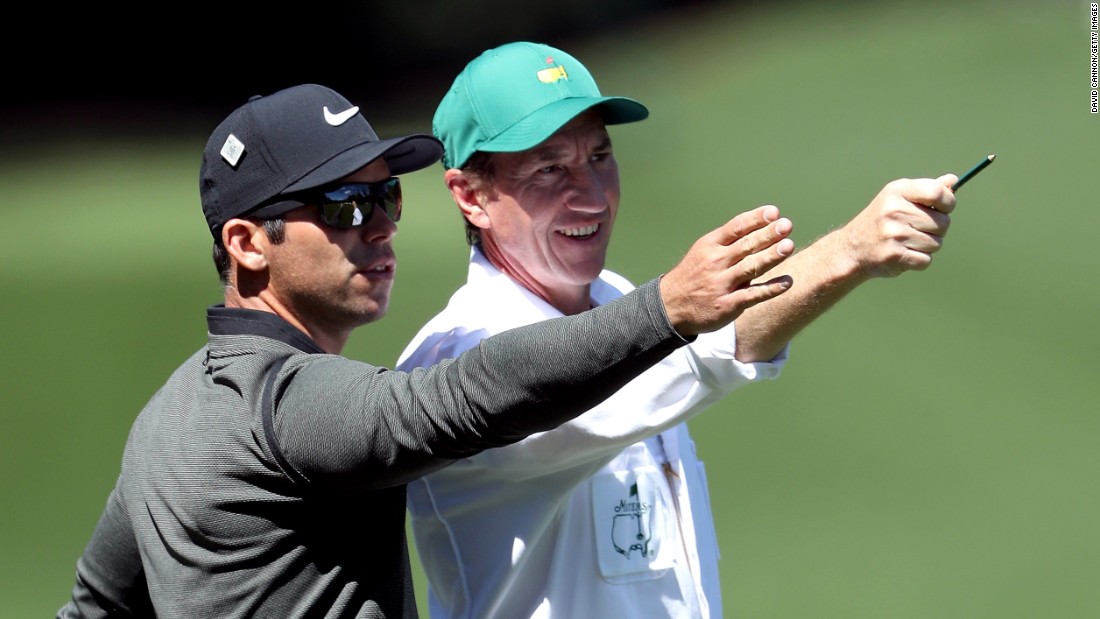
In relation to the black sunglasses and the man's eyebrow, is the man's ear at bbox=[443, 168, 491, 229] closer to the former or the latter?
the man's eyebrow

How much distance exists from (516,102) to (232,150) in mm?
533

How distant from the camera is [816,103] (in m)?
6.96

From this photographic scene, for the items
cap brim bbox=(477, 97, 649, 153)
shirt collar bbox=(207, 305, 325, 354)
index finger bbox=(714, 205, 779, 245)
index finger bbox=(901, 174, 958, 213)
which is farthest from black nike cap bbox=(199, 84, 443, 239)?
index finger bbox=(901, 174, 958, 213)

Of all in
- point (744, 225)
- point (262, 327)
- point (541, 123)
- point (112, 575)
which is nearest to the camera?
point (744, 225)

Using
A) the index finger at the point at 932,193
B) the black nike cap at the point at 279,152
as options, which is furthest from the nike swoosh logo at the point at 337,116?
the index finger at the point at 932,193

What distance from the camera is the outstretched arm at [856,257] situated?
1.60 metres

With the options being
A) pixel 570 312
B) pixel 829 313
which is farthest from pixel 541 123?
pixel 829 313

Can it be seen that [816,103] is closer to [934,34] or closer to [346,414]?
[934,34]

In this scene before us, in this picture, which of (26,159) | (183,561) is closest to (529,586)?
(183,561)

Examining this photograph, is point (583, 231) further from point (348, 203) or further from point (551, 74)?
point (348, 203)

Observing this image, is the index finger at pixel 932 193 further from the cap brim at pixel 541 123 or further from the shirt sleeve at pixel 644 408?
the cap brim at pixel 541 123

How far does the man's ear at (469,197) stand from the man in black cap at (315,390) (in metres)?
0.15

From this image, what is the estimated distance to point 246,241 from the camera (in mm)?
1854

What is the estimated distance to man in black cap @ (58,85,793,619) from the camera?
149 cm
